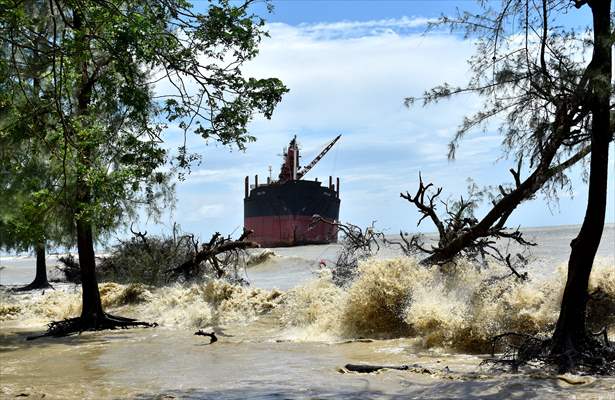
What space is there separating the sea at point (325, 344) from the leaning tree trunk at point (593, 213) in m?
0.65

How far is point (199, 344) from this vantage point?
13.8m

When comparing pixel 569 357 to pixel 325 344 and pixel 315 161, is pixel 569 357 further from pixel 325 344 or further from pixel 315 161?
pixel 315 161

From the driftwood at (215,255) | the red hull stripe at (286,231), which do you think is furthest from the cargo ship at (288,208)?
the driftwood at (215,255)

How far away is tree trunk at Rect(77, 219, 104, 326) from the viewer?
647 inches

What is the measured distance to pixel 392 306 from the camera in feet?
47.0

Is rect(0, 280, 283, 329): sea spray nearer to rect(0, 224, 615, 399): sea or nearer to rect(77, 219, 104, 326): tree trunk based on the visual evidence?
rect(0, 224, 615, 399): sea

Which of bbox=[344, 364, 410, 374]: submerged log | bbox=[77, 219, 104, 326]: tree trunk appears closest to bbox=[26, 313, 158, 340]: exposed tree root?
bbox=[77, 219, 104, 326]: tree trunk

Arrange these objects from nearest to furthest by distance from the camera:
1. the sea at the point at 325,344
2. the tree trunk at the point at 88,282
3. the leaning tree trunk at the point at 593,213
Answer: the sea at the point at 325,344
the leaning tree trunk at the point at 593,213
the tree trunk at the point at 88,282

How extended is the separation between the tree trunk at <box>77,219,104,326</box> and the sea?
2.31 feet

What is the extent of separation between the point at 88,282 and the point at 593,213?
448 inches

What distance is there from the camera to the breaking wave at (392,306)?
39.3 ft

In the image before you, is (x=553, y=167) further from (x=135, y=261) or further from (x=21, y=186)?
(x=135, y=261)

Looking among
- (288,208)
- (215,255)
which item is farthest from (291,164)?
(215,255)

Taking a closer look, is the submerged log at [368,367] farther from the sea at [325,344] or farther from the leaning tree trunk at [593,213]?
the leaning tree trunk at [593,213]
